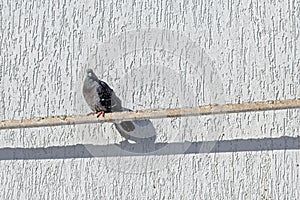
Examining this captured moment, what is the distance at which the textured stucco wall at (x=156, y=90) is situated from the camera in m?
2.37

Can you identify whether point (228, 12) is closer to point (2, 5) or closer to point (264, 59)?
point (264, 59)

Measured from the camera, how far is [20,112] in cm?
265

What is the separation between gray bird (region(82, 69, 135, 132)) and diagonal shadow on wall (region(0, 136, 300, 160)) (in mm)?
104

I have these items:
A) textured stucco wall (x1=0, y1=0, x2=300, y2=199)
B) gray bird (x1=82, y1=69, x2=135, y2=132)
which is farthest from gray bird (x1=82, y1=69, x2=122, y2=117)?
textured stucco wall (x1=0, y1=0, x2=300, y2=199)

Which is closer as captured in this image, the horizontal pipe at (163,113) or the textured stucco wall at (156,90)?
the horizontal pipe at (163,113)

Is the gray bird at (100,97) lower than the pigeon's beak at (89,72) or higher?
lower

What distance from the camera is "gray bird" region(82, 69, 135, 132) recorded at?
94.8 inches

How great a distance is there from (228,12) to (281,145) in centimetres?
54

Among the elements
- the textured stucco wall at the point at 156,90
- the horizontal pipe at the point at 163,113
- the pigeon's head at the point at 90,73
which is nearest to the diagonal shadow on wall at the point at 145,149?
the textured stucco wall at the point at 156,90

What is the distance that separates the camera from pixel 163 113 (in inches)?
91.6

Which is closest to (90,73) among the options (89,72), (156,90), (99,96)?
(89,72)

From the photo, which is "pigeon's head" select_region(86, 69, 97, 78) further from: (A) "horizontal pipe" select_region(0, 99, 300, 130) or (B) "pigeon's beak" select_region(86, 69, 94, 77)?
(A) "horizontal pipe" select_region(0, 99, 300, 130)

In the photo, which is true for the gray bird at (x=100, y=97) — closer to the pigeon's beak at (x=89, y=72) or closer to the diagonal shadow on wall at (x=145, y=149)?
the pigeon's beak at (x=89, y=72)

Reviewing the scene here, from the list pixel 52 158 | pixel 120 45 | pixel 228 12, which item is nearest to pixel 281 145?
pixel 228 12
